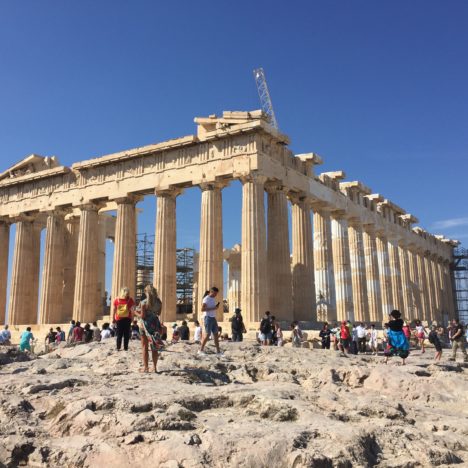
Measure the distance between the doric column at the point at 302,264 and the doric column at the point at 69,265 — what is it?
53.0ft

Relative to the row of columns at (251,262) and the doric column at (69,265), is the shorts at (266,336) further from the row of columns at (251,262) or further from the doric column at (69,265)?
the doric column at (69,265)

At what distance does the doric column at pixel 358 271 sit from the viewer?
38.3m

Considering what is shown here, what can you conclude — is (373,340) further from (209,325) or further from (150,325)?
(150,325)

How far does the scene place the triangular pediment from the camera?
3844 cm

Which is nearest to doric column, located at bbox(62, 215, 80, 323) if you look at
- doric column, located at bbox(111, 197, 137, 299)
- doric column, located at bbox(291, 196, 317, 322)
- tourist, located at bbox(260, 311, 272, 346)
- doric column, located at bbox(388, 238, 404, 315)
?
doric column, located at bbox(111, 197, 137, 299)

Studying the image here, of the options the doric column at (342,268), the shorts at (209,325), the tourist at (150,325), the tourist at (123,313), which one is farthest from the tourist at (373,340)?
the tourist at (150,325)

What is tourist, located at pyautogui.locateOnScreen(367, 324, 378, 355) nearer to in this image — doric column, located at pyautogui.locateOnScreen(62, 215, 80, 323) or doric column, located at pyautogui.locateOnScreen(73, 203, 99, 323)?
doric column, located at pyautogui.locateOnScreen(73, 203, 99, 323)

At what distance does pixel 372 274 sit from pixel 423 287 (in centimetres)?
1185

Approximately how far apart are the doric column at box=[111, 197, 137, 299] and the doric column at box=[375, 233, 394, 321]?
20.1m

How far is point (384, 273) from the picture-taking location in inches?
1683

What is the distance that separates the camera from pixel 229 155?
95.6 ft

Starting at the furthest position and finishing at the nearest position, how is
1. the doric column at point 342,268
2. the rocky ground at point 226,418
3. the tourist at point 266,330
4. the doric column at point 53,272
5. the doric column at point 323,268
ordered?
the doric column at point 342,268, the doric column at point 53,272, the doric column at point 323,268, the tourist at point 266,330, the rocky ground at point 226,418

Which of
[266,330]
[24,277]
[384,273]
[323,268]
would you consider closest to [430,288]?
[384,273]

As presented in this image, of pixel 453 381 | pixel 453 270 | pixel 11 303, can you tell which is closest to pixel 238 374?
pixel 453 381
